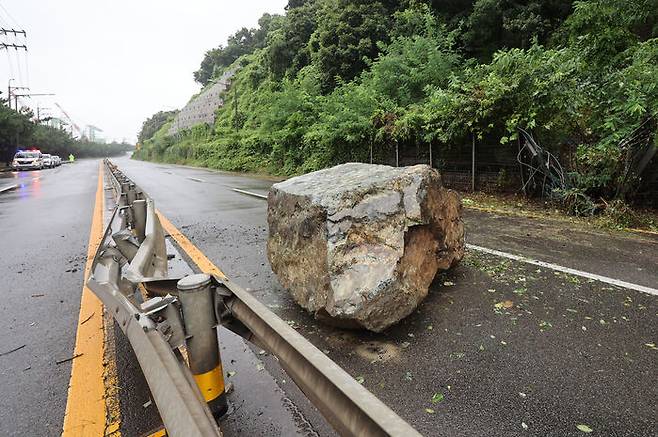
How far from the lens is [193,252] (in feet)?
17.6

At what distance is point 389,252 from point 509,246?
9.86ft

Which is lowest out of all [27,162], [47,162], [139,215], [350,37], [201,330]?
[201,330]

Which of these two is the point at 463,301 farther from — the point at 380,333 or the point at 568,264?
the point at 568,264

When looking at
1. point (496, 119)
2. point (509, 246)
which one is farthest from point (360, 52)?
point (509, 246)

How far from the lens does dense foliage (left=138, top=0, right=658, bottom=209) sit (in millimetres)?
7156

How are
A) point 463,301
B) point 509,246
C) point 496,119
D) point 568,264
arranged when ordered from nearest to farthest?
point 463,301, point 568,264, point 509,246, point 496,119

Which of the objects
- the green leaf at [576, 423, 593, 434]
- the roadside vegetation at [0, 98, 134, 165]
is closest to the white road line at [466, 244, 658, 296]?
the green leaf at [576, 423, 593, 434]

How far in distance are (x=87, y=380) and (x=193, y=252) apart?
306 cm

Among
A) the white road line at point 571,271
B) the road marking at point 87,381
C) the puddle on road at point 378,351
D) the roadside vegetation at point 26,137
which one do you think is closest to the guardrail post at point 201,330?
the road marking at point 87,381

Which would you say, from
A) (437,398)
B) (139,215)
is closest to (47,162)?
(139,215)

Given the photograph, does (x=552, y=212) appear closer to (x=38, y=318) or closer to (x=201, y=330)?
(x=201, y=330)

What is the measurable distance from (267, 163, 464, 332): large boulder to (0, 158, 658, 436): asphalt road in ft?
0.76

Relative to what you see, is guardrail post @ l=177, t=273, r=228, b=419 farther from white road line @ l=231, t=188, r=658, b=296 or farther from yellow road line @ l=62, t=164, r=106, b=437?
white road line @ l=231, t=188, r=658, b=296

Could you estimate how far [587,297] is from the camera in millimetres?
3451
